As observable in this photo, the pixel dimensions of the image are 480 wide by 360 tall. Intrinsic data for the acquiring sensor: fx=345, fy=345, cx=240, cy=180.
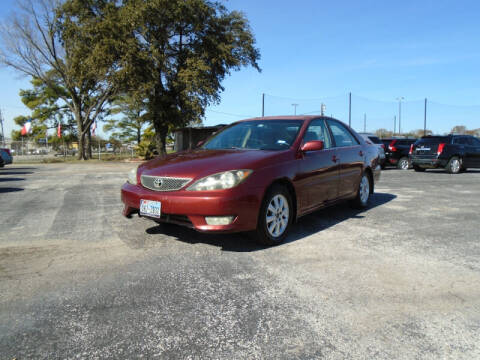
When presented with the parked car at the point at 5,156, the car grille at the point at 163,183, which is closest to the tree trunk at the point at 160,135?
the parked car at the point at 5,156

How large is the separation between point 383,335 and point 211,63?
72.3 feet

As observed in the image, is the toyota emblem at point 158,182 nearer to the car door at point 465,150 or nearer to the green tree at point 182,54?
the car door at point 465,150

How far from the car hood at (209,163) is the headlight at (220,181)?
0.06 m

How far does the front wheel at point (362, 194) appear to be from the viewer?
230 inches

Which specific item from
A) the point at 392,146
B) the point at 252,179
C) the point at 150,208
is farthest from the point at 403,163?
the point at 150,208

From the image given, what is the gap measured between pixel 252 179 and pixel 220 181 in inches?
13.4

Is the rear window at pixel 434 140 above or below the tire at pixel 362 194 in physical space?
above

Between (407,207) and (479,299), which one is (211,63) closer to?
(407,207)

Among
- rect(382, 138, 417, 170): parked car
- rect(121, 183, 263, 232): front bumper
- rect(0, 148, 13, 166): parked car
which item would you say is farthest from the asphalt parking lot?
rect(0, 148, 13, 166): parked car

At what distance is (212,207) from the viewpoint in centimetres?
334

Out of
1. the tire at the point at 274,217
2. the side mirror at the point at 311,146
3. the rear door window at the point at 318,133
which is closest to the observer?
the tire at the point at 274,217

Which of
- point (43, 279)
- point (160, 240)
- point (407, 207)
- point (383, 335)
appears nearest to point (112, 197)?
point (160, 240)

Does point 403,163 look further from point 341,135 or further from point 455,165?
point 341,135

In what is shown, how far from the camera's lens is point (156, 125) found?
2433cm
